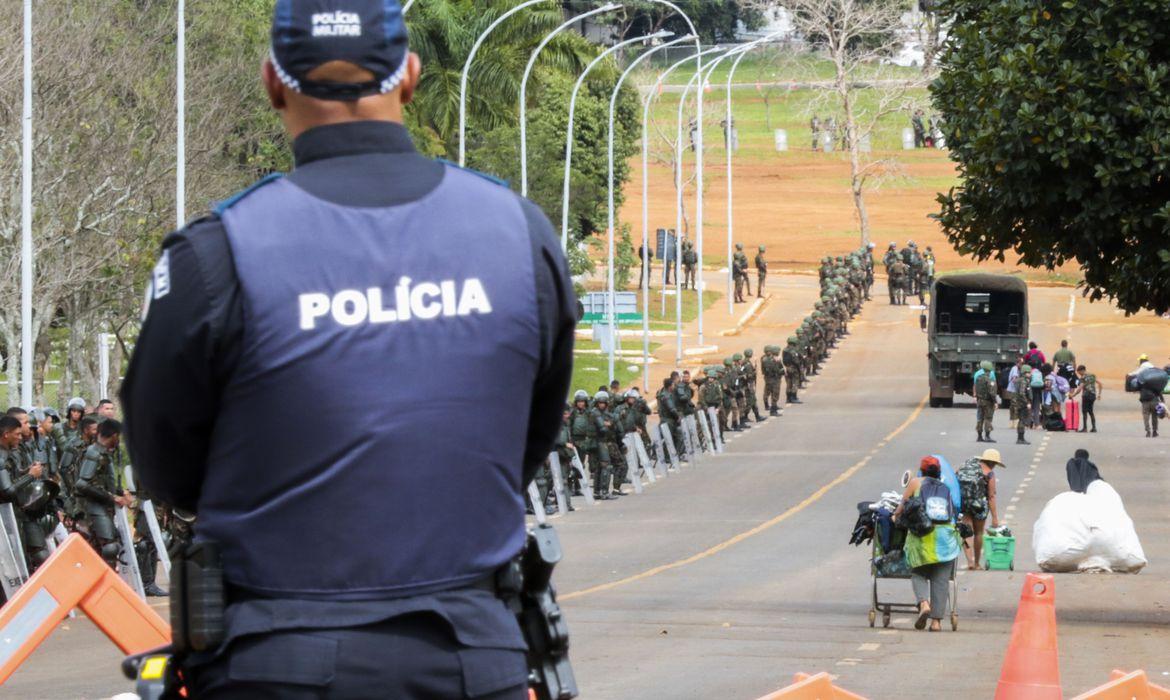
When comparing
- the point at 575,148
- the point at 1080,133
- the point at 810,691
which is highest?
the point at 575,148

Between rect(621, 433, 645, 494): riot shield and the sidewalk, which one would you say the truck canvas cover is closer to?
the sidewalk

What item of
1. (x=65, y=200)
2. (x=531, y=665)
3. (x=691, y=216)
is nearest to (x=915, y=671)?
(x=531, y=665)

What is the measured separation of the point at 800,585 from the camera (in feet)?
67.5

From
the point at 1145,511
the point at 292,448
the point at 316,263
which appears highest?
the point at 316,263

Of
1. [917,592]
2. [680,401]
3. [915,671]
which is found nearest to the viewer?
[915,671]

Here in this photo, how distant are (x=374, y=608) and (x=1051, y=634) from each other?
7.97 m

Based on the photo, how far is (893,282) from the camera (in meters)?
70.8

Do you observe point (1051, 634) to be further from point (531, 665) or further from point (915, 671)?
point (531, 665)

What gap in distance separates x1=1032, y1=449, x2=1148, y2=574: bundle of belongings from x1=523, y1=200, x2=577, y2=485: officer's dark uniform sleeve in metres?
18.0

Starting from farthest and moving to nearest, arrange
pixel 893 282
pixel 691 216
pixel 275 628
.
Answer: pixel 691 216 → pixel 893 282 → pixel 275 628

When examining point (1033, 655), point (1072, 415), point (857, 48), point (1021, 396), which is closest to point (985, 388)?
point (1021, 396)

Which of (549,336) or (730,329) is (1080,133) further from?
(730,329)

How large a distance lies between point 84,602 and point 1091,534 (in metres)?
Result: 14.1

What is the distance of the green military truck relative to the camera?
48.1m
